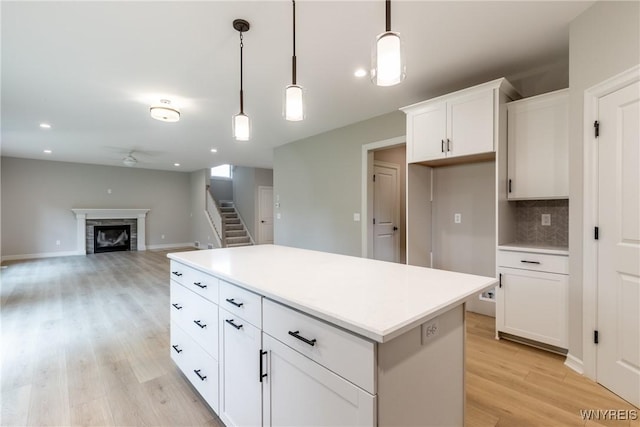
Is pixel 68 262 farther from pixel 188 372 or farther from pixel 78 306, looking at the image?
pixel 188 372

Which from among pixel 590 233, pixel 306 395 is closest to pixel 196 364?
pixel 306 395

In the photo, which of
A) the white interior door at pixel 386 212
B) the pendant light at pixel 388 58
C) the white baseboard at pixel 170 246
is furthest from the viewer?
the white baseboard at pixel 170 246

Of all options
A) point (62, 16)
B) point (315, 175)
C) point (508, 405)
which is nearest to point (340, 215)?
point (315, 175)

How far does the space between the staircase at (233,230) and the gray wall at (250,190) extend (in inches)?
8.0

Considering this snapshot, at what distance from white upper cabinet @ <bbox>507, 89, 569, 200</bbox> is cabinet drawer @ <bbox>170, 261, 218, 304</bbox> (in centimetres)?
270

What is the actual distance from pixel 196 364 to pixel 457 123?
2.98 meters

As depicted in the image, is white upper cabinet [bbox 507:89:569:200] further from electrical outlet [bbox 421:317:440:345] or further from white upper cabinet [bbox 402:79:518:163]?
electrical outlet [bbox 421:317:440:345]

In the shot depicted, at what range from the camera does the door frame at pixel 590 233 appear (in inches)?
78.1

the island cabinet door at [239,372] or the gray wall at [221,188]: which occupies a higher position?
the gray wall at [221,188]

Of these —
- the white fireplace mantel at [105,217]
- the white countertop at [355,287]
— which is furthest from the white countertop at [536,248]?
the white fireplace mantel at [105,217]

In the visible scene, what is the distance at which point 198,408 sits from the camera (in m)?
1.83

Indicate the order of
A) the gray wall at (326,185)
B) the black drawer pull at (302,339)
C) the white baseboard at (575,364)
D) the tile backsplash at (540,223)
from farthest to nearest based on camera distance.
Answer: the gray wall at (326,185) → the tile backsplash at (540,223) → the white baseboard at (575,364) → the black drawer pull at (302,339)

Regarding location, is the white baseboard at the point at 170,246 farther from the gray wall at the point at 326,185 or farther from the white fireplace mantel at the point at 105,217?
A: the gray wall at the point at 326,185

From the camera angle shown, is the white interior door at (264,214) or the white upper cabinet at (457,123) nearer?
the white upper cabinet at (457,123)
